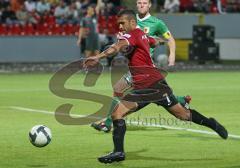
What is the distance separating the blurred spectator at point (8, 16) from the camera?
129ft

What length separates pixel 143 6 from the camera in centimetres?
1463

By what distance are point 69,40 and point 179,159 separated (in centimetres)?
2805

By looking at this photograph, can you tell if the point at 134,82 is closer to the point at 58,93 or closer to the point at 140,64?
the point at 140,64

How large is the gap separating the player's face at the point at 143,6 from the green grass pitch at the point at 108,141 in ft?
7.51

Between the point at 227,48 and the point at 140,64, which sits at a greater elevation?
the point at 140,64

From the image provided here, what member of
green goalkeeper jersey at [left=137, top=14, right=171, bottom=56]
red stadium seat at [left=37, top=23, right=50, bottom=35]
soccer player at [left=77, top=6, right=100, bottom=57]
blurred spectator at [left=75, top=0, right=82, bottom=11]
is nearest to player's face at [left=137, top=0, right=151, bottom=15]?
green goalkeeper jersey at [left=137, top=14, right=171, bottom=56]

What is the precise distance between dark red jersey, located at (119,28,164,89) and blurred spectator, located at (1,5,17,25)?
2796 cm

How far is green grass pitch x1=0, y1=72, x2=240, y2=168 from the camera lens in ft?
37.4

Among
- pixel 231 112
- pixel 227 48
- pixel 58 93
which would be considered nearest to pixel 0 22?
pixel 227 48

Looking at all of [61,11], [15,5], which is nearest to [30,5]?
[15,5]

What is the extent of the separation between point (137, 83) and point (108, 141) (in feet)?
6.62

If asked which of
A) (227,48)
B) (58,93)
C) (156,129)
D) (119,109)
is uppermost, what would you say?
(119,109)

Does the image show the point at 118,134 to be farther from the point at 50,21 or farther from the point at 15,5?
the point at 15,5

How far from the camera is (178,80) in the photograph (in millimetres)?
28953
